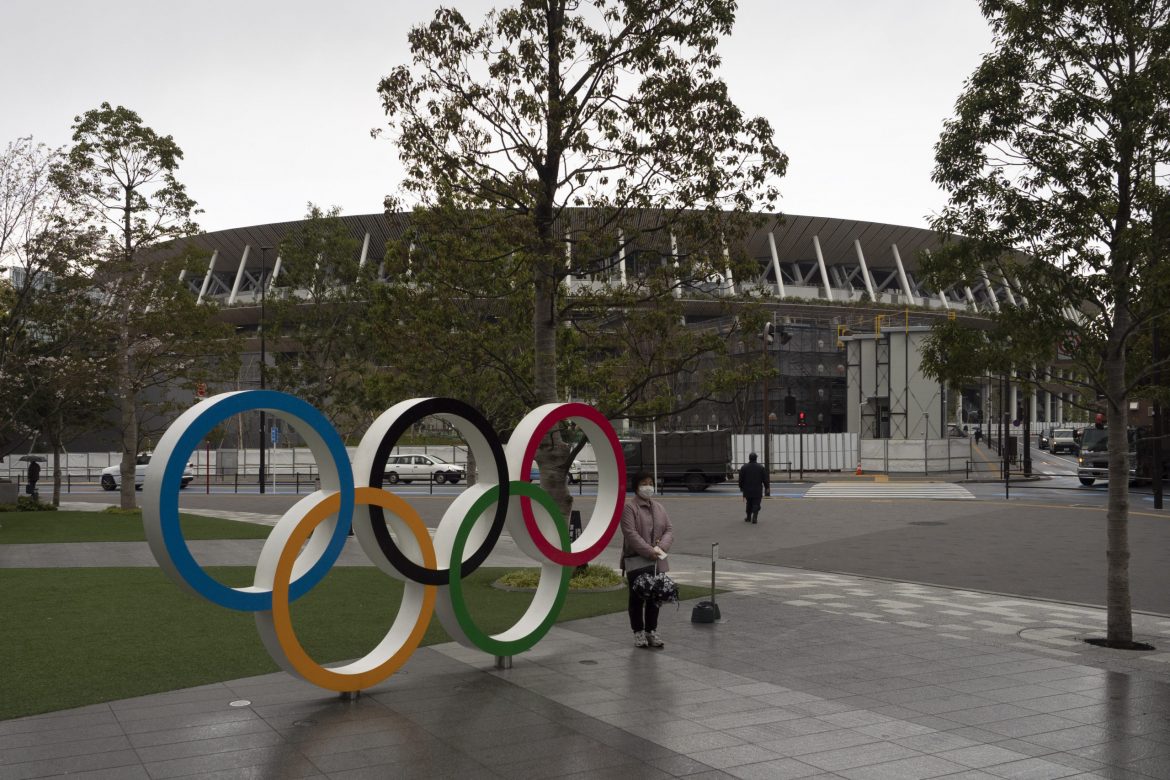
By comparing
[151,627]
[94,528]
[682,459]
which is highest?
[682,459]

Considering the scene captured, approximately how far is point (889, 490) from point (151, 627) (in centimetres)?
3112

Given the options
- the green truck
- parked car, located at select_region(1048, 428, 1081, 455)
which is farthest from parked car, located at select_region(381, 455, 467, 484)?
parked car, located at select_region(1048, 428, 1081, 455)

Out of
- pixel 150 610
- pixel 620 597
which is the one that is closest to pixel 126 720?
pixel 150 610

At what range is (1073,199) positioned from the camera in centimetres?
1119

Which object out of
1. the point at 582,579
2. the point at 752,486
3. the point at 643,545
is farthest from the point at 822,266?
the point at 643,545

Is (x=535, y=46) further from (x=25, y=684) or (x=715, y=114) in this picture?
(x=25, y=684)

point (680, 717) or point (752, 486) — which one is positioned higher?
point (752, 486)

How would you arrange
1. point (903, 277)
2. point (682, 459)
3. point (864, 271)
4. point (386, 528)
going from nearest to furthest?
point (386, 528)
point (682, 459)
point (864, 271)
point (903, 277)

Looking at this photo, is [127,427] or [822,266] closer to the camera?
[127,427]

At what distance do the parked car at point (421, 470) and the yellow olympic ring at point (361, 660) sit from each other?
3851 centimetres

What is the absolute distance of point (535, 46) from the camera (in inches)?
581

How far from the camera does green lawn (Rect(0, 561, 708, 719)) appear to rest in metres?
8.63

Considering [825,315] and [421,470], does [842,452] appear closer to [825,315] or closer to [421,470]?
[421,470]

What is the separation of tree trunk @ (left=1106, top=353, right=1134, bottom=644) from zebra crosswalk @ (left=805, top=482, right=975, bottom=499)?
24.9 m
